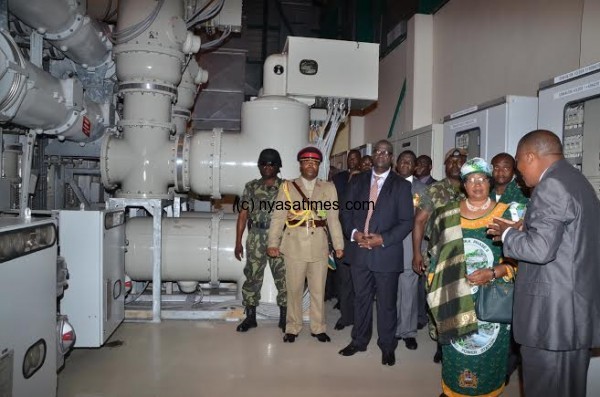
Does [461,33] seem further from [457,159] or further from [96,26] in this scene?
[96,26]

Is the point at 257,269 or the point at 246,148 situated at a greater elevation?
the point at 246,148

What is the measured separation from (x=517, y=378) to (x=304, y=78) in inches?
124

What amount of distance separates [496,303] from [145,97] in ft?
11.1

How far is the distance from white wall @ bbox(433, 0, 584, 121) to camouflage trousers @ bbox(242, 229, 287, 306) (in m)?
2.85

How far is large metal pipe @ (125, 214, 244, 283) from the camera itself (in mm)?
4051

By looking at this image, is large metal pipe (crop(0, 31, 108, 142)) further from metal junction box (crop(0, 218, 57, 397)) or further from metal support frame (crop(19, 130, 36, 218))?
metal junction box (crop(0, 218, 57, 397))

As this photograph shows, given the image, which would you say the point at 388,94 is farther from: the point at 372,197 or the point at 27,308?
the point at 27,308

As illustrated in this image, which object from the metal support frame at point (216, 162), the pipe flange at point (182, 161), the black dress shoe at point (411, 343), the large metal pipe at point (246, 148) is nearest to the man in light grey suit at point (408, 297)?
the black dress shoe at point (411, 343)

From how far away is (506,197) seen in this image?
2.88 m

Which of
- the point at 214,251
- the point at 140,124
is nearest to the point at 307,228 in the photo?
the point at 214,251

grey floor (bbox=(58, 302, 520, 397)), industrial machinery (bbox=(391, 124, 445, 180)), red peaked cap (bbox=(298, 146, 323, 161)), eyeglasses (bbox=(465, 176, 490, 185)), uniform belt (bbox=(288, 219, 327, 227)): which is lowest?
grey floor (bbox=(58, 302, 520, 397))

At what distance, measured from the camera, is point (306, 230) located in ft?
11.3

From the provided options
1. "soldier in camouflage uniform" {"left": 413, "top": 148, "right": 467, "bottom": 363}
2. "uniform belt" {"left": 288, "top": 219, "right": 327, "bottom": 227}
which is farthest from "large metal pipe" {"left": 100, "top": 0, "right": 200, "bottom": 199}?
"soldier in camouflage uniform" {"left": 413, "top": 148, "right": 467, "bottom": 363}

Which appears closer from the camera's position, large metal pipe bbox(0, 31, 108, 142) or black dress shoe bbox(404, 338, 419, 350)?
large metal pipe bbox(0, 31, 108, 142)
